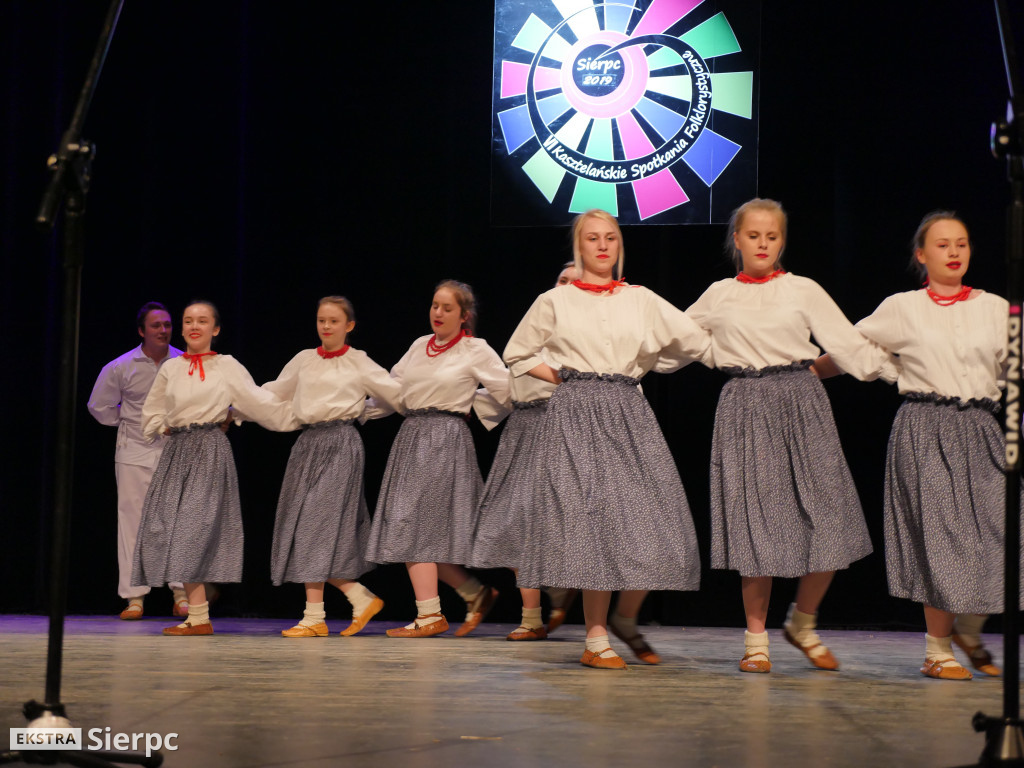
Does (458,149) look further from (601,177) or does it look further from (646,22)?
(646,22)

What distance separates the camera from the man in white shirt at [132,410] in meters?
5.36

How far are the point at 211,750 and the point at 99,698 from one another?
27.8 inches

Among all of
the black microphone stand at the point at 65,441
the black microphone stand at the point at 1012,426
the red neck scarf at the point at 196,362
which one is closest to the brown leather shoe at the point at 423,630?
the red neck scarf at the point at 196,362

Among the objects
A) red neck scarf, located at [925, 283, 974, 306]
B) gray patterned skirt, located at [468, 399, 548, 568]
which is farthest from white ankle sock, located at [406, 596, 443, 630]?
red neck scarf, located at [925, 283, 974, 306]

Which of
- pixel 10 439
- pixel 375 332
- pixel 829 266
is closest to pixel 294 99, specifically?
pixel 375 332

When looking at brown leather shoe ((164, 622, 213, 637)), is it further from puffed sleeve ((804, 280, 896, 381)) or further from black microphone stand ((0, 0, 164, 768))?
puffed sleeve ((804, 280, 896, 381))

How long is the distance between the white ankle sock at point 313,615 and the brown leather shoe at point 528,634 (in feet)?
2.58

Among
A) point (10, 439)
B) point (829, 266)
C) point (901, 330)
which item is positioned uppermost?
point (829, 266)

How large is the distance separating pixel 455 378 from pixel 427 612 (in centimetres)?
99

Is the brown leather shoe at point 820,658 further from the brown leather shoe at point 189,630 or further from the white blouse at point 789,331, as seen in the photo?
the brown leather shoe at point 189,630

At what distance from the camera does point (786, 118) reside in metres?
5.07

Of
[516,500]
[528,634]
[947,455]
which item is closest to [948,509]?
[947,455]

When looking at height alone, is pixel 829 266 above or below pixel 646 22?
below

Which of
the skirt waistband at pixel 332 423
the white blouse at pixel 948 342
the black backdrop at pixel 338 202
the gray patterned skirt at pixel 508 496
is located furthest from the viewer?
the black backdrop at pixel 338 202
